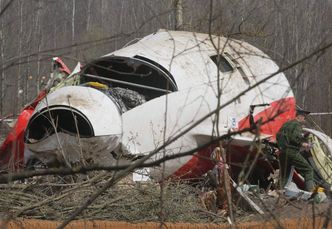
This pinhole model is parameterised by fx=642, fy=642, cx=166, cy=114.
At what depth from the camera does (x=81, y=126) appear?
7836mm

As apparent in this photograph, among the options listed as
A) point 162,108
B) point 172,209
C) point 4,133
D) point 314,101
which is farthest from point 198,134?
point 314,101

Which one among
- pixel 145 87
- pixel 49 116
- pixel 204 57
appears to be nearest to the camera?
pixel 49 116

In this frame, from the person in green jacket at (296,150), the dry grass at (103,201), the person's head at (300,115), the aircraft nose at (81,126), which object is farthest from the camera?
the person's head at (300,115)

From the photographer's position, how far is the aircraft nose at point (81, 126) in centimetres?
742

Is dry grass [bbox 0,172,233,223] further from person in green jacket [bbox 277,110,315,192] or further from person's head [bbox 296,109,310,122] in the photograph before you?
person's head [bbox 296,109,310,122]

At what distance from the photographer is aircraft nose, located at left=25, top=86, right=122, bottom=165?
7.42 meters

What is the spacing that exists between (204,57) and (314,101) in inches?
699

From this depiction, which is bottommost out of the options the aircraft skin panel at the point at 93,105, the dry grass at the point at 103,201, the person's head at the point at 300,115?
the dry grass at the point at 103,201

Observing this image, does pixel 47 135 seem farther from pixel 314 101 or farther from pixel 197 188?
pixel 314 101

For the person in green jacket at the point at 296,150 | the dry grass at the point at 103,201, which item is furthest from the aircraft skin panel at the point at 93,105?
the person in green jacket at the point at 296,150

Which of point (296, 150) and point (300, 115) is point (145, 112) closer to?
point (296, 150)

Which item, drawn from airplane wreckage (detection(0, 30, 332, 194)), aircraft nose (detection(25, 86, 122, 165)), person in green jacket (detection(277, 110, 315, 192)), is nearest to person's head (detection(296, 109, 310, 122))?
person in green jacket (detection(277, 110, 315, 192))

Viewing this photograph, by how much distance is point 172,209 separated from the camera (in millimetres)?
6629

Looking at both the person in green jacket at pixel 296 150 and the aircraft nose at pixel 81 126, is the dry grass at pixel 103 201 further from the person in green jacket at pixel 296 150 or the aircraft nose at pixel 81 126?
the person in green jacket at pixel 296 150
